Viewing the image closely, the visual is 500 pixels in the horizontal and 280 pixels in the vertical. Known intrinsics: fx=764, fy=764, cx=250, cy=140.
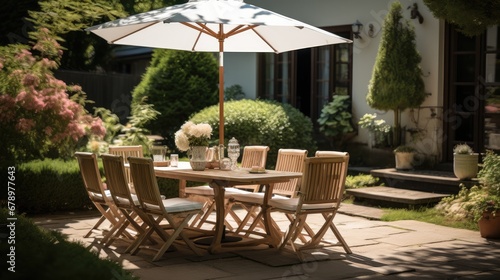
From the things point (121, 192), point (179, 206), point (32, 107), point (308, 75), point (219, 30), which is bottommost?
point (179, 206)

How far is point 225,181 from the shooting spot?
24.5 ft

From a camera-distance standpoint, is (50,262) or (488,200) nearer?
(50,262)

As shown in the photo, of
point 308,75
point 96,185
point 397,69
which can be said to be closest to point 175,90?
point 308,75

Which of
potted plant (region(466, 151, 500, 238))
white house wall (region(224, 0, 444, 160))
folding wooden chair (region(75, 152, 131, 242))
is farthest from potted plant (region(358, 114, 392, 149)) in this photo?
folding wooden chair (region(75, 152, 131, 242))

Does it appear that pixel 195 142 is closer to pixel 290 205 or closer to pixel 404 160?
pixel 290 205

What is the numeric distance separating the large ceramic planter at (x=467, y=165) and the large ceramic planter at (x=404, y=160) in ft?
4.19

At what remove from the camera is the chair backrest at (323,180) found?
283 inches

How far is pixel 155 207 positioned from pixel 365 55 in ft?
23.4

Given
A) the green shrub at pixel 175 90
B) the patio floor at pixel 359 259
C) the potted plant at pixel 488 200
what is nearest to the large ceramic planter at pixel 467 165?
the potted plant at pixel 488 200

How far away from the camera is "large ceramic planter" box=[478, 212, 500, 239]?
834 cm

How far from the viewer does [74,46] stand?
20.0 m

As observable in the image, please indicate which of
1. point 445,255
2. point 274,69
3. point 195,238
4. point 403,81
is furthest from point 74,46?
point 445,255

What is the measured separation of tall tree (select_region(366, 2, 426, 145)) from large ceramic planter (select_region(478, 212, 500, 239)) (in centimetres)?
377

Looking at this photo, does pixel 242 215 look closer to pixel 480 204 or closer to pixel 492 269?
pixel 480 204
